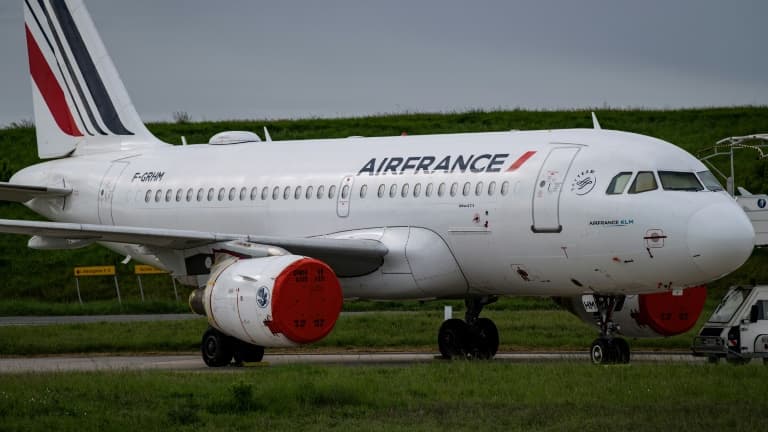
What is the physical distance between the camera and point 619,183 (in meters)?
21.0

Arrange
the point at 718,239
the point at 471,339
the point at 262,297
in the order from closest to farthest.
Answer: the point at 718,239, the point at 262,297, the point at 471,339

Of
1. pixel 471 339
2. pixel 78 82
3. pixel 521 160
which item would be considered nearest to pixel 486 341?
pixel 471 339

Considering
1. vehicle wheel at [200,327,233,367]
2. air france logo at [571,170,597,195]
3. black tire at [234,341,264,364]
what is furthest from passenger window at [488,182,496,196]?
vehicle wheel at [200,327,233,367]

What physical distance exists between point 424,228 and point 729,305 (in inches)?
211

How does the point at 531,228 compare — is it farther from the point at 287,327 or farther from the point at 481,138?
the point at 287,327

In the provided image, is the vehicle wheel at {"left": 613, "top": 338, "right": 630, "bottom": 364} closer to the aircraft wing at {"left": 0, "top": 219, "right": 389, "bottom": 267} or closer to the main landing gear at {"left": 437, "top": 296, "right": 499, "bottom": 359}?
the main landing gear at {"left": 437, "top": 296, "right": 499, "bottom": 359}

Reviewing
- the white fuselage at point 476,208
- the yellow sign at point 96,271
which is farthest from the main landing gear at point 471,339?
the yellow sign at point 96,271

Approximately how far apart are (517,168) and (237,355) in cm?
598

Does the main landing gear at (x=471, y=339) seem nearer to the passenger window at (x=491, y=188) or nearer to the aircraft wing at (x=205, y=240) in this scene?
the aircraft wing at (x=205, y=240)

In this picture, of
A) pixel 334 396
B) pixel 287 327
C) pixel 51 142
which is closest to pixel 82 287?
pixel 51 142

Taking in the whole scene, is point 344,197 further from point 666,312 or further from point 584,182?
point 666,312

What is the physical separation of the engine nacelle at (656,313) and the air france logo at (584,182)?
10.1 ft

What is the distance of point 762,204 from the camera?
A: 77.1ft

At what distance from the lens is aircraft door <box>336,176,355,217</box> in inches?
970
